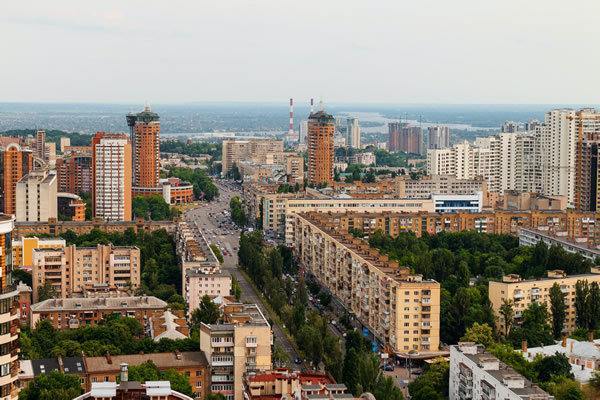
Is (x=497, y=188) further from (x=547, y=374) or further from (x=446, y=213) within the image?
(x=547, y=374)

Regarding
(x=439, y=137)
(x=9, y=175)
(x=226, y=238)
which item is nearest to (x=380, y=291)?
(x=226, y=238)

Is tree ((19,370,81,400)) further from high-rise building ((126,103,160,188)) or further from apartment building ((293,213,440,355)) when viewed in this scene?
high-rise building ((126,103,160,188))

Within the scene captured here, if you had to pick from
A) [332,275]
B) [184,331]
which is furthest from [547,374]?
[332,275]

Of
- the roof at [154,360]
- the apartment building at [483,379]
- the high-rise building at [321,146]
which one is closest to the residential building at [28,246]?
the roof at [154,360]

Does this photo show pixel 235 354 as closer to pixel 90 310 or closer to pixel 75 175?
pixel 90 310

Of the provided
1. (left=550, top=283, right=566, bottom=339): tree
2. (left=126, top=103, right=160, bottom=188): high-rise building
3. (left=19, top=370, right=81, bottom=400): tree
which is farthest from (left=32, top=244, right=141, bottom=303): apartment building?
(left=126, top=103, right=160, bottom=188): high-rise building
